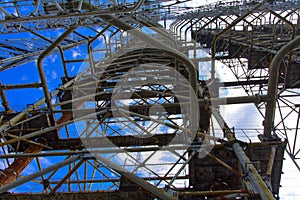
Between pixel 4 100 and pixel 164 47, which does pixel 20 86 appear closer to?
pixel 4 100

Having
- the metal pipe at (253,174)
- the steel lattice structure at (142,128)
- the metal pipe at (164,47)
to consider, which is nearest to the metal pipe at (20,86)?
the steel lattice structure at (142,128)

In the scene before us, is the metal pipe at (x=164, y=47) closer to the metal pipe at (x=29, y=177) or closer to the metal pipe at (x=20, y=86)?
the metal pipe at (x=29, y=177)

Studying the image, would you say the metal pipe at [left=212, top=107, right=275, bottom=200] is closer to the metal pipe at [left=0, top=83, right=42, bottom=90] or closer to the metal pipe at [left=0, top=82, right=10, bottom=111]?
the metal pipe at [left=0, top=83, right=42, bottom=90]

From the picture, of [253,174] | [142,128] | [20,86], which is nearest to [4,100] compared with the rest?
[20,86]

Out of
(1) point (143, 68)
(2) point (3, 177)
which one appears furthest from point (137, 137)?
(1) point (143, 68)

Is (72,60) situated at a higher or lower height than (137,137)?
higher

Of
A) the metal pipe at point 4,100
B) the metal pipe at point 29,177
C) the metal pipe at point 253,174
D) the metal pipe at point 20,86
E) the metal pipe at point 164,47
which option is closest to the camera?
the metal pipe at point 253,174

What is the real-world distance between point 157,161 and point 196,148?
4598 millimetres

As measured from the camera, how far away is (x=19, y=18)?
272 inches

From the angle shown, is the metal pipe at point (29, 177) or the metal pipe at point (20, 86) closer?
the metal pipe at point (29, 177)

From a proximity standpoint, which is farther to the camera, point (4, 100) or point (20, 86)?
point (20, 86)

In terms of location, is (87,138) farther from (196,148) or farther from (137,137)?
(196,148)

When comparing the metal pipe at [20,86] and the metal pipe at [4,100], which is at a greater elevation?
the metal pipe at [20,86]

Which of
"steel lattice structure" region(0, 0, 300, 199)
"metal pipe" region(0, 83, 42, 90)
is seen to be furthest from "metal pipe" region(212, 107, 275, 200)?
"metal pipe" region(0, 83, 42, 90)
